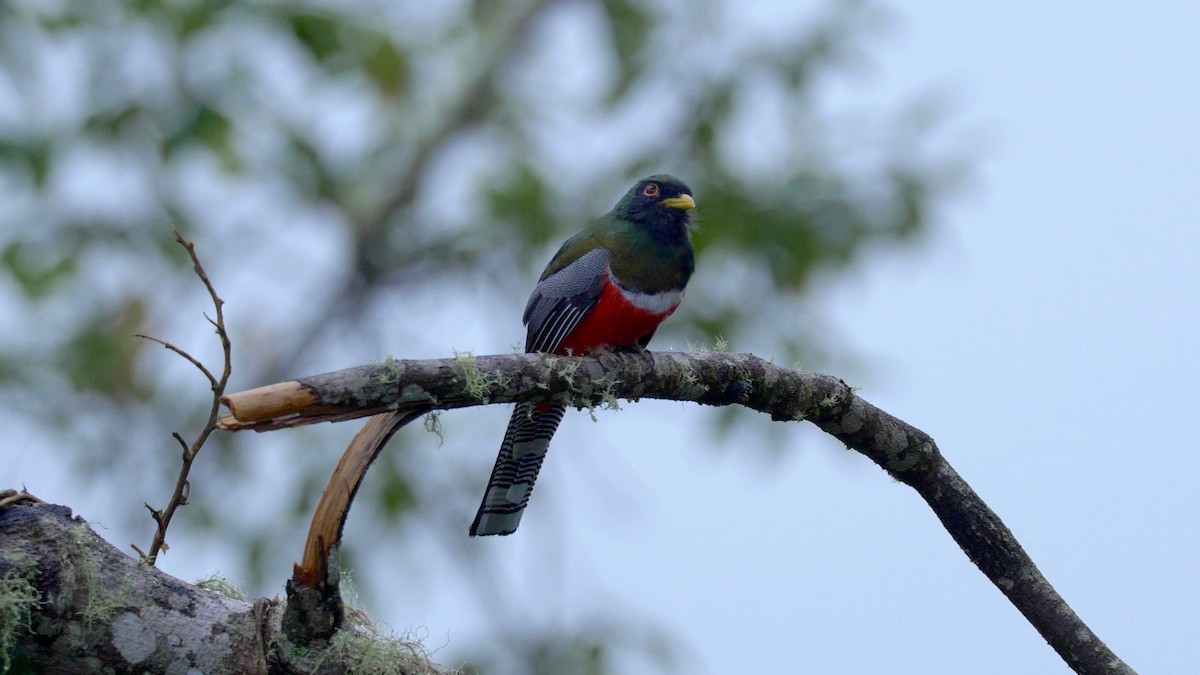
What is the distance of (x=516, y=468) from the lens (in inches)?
137

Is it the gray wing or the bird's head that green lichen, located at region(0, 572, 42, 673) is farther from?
the bird's head

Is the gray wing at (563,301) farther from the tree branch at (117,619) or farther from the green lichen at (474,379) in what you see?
the tree branch at (117,619)

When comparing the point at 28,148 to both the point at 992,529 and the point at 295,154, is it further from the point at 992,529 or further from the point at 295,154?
the point at 992,529

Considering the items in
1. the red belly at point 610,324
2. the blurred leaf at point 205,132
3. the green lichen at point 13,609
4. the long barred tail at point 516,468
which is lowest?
the green lichen at point 13,609

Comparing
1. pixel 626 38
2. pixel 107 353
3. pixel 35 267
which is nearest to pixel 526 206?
pixel 626 38

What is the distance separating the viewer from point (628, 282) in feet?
12.7

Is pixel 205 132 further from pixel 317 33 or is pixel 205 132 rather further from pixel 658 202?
pixel 658 202

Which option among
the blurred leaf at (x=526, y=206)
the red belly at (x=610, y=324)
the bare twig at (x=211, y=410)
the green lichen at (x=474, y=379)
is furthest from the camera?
the blurred leaf at (x=526, y=206)

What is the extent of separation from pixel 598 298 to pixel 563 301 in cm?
12

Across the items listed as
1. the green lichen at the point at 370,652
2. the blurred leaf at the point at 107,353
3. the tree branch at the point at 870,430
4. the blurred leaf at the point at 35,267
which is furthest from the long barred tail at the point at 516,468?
the blurred leaf at the point at 35,267

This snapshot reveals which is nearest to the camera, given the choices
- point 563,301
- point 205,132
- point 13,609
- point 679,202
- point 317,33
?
point 13,609

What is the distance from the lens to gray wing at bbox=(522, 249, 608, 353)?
3805mm

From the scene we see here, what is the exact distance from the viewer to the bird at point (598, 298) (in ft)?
11.4

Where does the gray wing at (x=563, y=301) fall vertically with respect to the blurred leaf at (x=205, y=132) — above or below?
below
